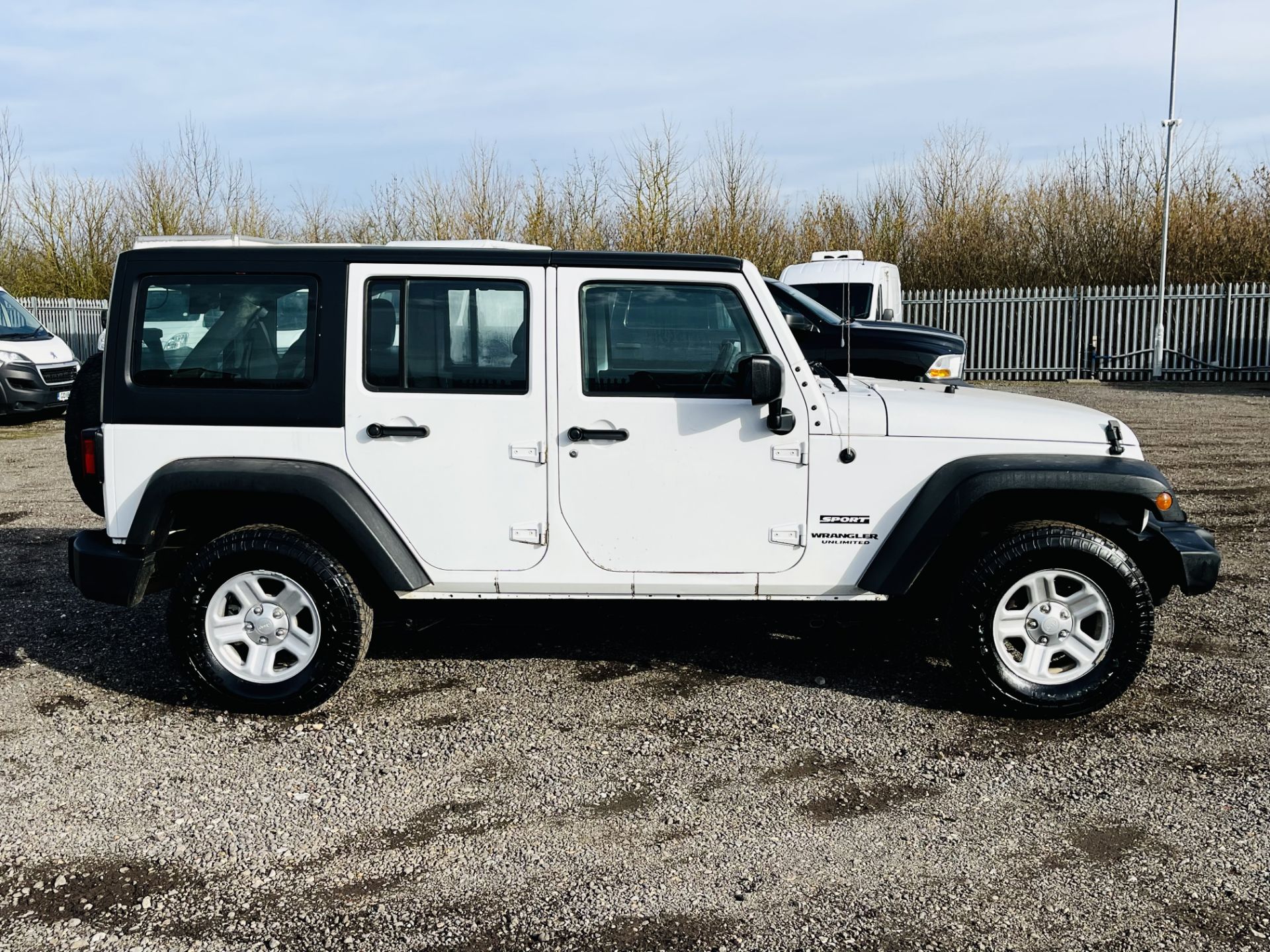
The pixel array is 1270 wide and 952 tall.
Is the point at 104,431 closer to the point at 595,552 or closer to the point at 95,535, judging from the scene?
the point at 95,535

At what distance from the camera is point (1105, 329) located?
915 inches

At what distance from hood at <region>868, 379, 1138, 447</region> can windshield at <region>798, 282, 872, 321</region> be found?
997 centimetres

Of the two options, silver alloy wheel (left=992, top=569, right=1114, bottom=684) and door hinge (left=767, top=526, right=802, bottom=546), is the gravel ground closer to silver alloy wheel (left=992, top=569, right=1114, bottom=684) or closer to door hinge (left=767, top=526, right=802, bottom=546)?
silver alloy wheel (left=992, top=569, right=1114, bottom=684)

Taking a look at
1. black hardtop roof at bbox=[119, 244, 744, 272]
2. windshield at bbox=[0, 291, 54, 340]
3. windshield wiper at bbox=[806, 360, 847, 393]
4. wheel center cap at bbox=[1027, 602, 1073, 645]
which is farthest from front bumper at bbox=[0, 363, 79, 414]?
wheel center cap at bbox=[1027, 602, 1073, 645]

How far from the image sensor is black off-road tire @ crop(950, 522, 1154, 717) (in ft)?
15.1

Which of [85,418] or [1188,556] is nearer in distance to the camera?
[1188,556]

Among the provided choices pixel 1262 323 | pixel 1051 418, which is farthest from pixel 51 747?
pixel 1262 323

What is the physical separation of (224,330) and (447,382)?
1.00 metres

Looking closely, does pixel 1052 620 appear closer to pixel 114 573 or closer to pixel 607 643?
pixel 607 643

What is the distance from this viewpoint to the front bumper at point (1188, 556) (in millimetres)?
4617

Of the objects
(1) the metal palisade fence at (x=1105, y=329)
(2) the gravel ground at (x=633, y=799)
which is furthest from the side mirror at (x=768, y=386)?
(1) the metal palisade fence at (x=1105, y=329)

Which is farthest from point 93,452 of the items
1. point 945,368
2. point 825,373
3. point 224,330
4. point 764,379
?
point 945,368

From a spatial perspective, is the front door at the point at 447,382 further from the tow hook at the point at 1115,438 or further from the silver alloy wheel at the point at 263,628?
the tow hook at the point at 1115,438

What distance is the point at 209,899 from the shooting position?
11.1 feet
